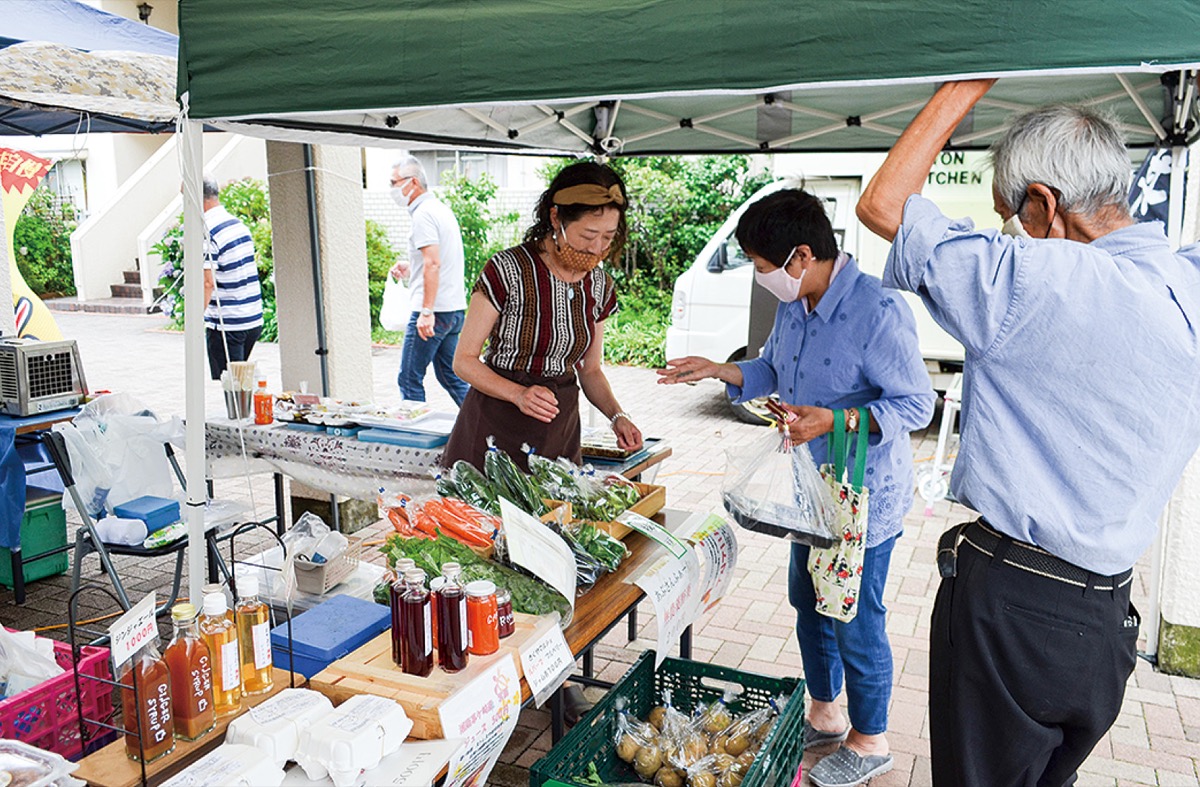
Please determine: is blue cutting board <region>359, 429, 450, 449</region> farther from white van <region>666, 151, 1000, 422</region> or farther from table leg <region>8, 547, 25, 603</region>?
white van <region>666, 151, 1000, 422</region>

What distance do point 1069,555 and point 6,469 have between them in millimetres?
4401

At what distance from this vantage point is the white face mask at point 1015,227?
1.79 meters

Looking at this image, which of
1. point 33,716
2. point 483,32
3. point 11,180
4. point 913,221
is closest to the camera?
point 913,221

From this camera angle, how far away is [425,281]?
622 centimetres

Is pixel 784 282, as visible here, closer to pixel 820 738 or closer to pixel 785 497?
pixel 785 497

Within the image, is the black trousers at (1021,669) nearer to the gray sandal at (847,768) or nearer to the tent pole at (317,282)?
the gray sandal at (847,768)

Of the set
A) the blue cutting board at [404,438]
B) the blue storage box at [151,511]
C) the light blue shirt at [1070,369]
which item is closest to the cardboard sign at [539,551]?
the light blue shirt at [1070,369]

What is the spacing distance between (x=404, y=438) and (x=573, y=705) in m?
1.35

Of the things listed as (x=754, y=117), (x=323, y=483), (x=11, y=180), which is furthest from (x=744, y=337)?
(x=11, y=180)

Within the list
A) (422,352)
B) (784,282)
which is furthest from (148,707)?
(422,352)

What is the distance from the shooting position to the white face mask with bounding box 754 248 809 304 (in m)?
2.72

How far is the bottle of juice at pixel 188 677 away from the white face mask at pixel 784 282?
1.81m

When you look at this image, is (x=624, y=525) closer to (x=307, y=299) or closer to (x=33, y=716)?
(x=33, y=716)

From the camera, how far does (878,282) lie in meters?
2.81
